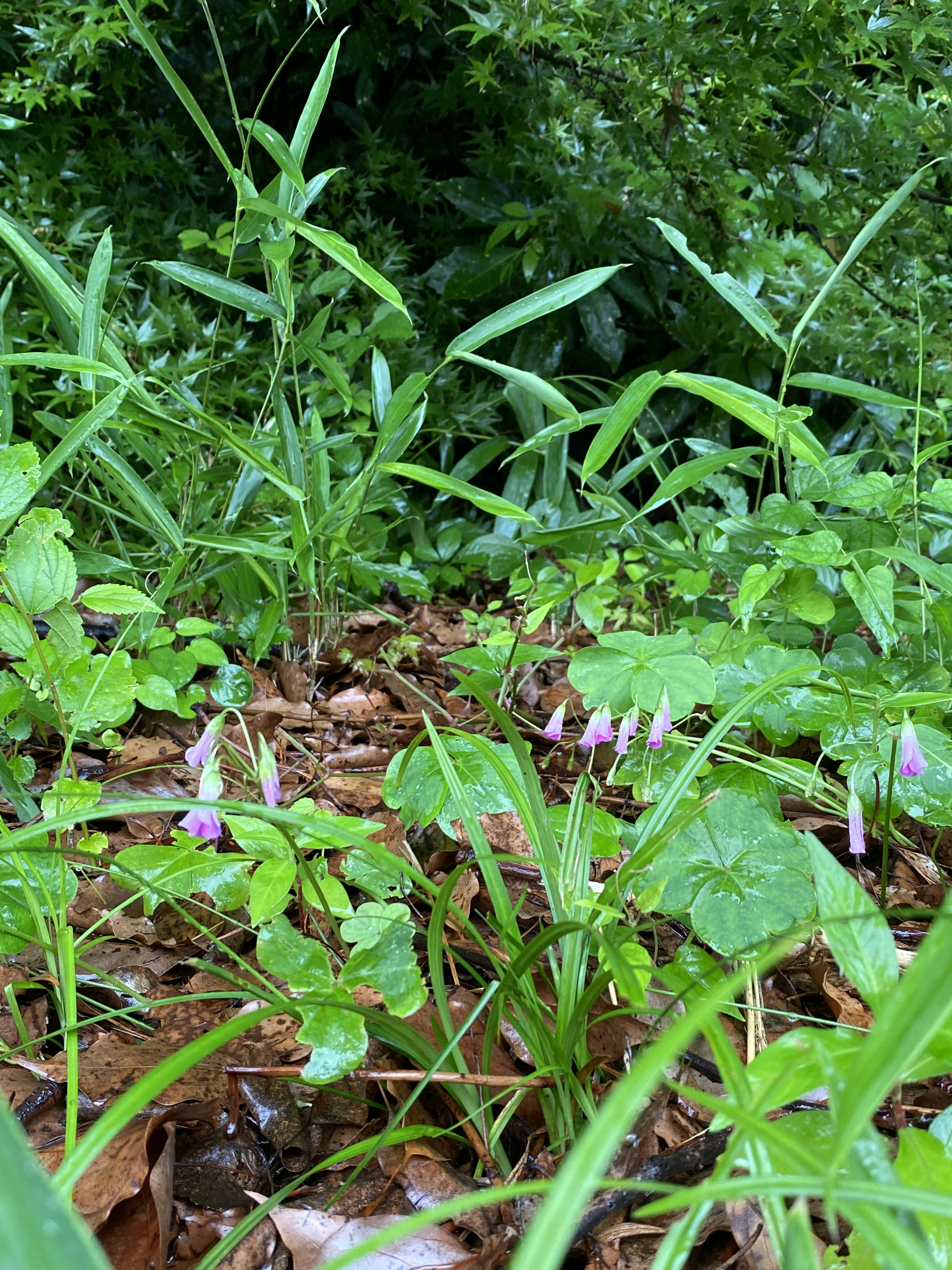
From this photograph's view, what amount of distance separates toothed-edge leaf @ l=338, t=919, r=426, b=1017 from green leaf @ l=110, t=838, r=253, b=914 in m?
0.20

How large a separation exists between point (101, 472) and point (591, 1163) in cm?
141

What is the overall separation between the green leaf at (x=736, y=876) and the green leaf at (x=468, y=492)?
62 centimetres

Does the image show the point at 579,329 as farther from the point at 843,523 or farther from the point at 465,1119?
the point at 465,1119

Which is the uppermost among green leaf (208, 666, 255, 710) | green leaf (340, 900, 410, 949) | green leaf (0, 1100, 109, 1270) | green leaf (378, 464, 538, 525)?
green leaf (0, 1100, 109, 1270)

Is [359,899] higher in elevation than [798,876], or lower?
lower

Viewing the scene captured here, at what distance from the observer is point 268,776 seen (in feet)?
2.47

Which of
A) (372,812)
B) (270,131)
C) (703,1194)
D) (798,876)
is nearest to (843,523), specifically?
(798,876)

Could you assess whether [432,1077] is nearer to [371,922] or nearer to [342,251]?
[371,922]

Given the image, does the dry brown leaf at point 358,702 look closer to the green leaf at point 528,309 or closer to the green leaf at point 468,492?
the green leaf at point 468,492

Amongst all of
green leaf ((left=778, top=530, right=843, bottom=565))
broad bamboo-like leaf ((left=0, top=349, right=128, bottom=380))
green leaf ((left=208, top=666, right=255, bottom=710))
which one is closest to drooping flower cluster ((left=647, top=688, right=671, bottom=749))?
green leaf ((left=778, top=530, right=843, bottom=565))

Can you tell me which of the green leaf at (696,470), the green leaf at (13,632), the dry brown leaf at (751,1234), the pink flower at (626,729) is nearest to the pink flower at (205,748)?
the green leaf at (13,632)

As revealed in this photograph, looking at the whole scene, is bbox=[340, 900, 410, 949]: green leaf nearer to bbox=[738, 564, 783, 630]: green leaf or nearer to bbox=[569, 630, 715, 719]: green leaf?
bbox=[569, 630, 715, 719]: green leaf

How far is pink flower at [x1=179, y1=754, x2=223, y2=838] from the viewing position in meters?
0.75

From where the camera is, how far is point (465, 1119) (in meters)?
0.66
